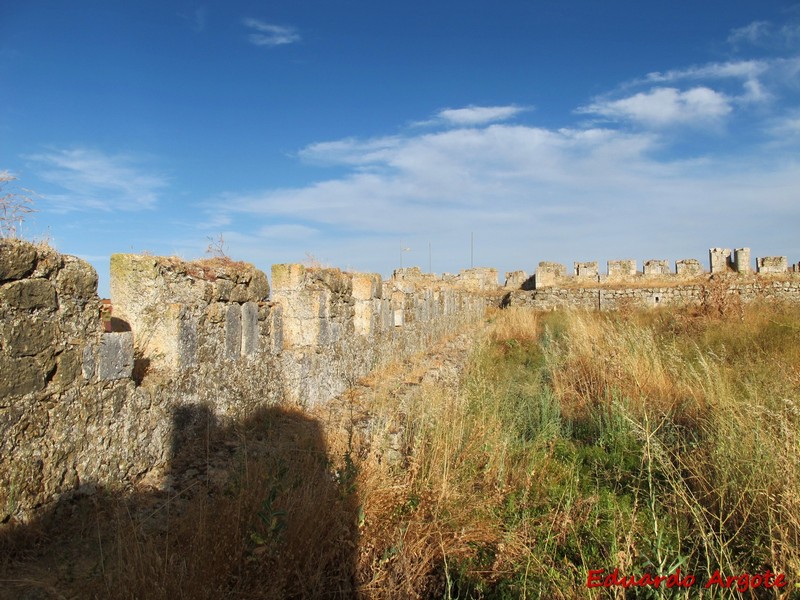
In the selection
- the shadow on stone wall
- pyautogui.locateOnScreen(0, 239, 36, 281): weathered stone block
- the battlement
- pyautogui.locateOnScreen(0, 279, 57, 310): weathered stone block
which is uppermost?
the battlement

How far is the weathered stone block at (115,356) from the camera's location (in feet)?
9.32

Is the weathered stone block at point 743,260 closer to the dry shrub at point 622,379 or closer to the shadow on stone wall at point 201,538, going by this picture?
the dry shrub at point 622,379

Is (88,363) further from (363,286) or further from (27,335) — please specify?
(363,286)

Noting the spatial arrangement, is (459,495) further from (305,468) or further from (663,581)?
(663,581)

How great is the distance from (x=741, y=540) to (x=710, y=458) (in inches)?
34.6

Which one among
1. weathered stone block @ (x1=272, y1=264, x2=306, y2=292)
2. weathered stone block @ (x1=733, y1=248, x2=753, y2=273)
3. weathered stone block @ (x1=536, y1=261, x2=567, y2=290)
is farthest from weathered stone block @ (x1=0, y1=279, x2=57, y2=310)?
weathered stone block @ (x1=733, y1=248, x2=753, y2=273)

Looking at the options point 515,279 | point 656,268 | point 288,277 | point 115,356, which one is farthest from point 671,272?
point 115,356

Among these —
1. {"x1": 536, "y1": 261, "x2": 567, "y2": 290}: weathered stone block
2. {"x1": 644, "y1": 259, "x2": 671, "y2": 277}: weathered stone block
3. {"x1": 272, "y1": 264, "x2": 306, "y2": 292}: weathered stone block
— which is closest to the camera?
{"x1": 272, "y1": 264, "x2": 306, "y2": 292}: weathered stone block

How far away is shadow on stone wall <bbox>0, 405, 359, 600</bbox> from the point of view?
2.01 metres

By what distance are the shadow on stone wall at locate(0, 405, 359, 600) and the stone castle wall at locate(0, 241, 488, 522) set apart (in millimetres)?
149

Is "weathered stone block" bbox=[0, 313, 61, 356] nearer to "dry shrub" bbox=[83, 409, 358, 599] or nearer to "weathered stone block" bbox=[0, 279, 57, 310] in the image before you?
"weathered stone block" bbox=[0, 279, 57, 310]

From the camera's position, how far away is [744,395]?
5.63 meters

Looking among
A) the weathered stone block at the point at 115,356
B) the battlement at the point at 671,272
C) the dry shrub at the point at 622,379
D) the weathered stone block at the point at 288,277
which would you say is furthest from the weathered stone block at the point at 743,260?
the weathered stone block at the point at 115,356

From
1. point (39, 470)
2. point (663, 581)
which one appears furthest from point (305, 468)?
point (663, 581)
